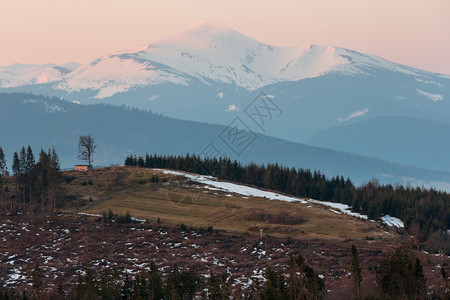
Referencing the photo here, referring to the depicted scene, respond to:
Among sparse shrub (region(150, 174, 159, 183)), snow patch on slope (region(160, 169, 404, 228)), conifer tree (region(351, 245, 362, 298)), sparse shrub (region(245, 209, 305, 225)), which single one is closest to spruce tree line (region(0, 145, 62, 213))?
sparse shrub (region(150, 174, 159, 183))

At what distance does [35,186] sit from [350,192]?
261ft

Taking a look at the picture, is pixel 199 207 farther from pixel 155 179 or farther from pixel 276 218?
pixel 155 179

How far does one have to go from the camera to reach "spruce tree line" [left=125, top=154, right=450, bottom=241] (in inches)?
5915

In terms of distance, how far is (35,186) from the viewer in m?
146

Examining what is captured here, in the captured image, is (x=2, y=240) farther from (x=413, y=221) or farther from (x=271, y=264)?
(x=413, y=221)

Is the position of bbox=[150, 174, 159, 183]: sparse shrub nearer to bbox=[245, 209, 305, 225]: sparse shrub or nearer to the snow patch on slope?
the snow patch on slope

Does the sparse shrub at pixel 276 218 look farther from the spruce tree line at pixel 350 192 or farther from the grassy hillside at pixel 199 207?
the spruce tree line at pixel 350 192

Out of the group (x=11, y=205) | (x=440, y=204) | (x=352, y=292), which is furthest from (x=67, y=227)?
(x=440, y=204)

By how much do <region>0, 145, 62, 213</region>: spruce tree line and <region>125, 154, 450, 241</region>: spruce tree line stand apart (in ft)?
161

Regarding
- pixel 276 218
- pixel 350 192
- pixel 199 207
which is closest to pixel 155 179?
pixel 199 207

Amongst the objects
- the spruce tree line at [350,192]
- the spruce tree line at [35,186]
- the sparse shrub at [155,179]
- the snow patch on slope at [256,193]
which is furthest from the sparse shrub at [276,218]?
the spruce tree line at [35,186]

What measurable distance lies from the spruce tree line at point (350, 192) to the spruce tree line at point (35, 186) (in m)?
49.0

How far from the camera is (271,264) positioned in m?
107

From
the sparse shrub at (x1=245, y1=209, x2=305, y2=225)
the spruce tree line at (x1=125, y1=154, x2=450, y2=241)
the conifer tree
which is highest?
the spruce tree line at (x1=125, y1=154, x2=450, y2=241)
